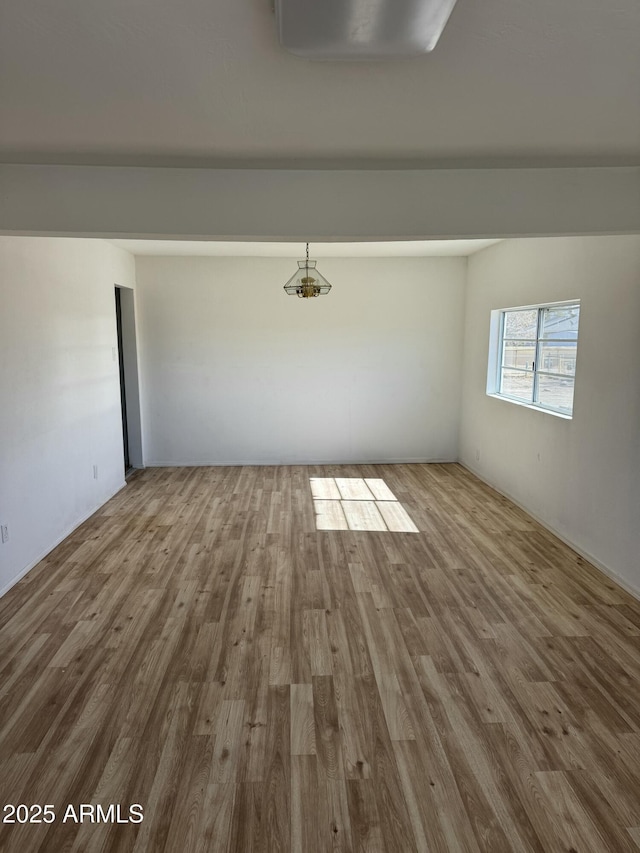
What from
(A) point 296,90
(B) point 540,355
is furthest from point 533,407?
(A) point 296,90

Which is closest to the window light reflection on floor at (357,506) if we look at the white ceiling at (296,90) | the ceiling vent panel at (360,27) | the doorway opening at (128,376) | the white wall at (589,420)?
the white wall at (589,420)

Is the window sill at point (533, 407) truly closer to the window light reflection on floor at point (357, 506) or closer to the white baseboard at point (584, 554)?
the white baseboard at point (584, 554)

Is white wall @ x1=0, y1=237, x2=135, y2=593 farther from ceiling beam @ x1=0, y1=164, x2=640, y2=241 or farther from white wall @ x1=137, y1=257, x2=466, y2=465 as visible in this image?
ceiling beam @ x1=0, y1=164, x2=640, y2=241

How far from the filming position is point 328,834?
1776 millimetres

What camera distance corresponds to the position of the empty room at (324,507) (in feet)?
5.54

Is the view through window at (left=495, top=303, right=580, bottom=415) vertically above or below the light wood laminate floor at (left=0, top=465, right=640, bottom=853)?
above

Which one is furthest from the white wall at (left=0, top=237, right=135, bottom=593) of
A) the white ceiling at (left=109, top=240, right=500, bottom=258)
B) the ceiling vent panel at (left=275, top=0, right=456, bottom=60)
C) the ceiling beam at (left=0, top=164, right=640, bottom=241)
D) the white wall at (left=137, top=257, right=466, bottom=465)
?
the ceiling vent panel at (left=275, top=0, right=456, bottom=60)

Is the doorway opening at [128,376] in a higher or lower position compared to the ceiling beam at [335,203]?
lower

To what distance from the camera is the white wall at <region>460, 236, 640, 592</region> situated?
11.4 feet

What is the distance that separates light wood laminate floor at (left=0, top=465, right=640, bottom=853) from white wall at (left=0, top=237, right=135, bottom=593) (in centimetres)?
42

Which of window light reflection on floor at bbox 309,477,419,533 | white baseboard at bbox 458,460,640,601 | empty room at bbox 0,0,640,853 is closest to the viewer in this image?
empty room at bbox 0,0,640,853

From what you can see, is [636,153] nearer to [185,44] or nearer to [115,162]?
[185,44]

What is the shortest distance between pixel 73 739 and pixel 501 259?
5.54 m

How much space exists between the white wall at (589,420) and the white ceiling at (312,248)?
0.66 meters
